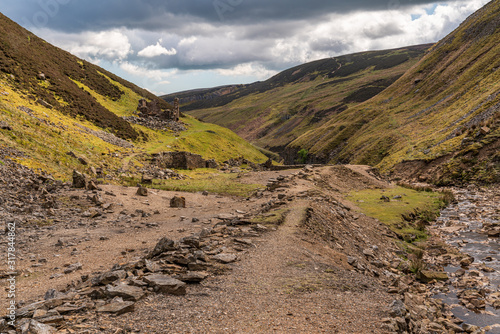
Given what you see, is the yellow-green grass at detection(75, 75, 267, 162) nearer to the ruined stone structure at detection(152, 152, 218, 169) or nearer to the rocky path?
the ruined stone structure at detection(152, 152, 218, 169)

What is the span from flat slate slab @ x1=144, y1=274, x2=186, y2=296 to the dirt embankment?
0.04m

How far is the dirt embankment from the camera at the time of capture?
8445 millimetres

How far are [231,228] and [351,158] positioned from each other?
75914mm

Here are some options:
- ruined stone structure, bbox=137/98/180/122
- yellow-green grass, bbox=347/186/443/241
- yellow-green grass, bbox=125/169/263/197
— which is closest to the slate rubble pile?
yellow-green grass, bbox=347/186/443/241

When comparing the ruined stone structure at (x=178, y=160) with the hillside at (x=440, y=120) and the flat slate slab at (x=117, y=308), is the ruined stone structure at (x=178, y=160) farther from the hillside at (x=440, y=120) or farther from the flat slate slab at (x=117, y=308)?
the flat slate slab at (x=117, y=308)

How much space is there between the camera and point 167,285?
32.3 feet

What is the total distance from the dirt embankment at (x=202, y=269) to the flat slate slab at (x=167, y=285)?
0.04 meters

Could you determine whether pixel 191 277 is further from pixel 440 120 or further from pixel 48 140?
pixel 440 120

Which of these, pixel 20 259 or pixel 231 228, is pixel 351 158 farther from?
pixel 20 259

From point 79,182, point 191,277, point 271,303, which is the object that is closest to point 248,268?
point 191,277

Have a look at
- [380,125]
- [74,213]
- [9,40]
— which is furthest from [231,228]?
A: [380,125]

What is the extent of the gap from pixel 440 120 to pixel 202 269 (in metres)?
72.7

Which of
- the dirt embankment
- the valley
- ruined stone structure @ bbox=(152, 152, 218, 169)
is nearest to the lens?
the dirt embankment

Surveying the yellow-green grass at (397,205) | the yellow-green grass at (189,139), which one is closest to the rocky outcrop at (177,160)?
the yellow-green grass at (189,139)
